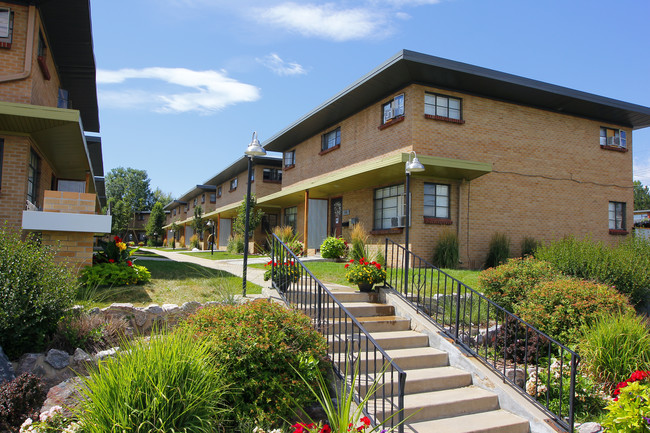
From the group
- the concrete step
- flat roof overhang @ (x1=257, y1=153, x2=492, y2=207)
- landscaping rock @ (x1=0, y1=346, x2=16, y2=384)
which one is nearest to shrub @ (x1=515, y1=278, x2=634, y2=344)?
the concrete step

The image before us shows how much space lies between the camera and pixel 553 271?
8438 millimetres

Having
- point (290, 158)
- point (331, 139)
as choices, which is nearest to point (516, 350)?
point (331, 139)

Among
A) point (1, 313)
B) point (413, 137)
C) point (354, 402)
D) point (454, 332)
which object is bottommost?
point (354, 402)

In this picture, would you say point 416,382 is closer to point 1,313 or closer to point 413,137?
point 1,313

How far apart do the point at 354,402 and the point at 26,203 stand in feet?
27.5

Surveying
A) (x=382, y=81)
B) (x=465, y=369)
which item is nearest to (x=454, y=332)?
(x=465, y=369)

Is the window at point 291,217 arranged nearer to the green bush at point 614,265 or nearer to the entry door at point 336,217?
the entry door at point 336,217

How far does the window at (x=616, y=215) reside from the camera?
54.3 ft

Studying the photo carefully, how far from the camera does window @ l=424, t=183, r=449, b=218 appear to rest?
43.4ft

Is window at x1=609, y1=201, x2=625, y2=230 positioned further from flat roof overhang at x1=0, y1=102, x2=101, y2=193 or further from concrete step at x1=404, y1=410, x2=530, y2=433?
flat roof overhang at x1=0, y1=102, x2=101, y2=193

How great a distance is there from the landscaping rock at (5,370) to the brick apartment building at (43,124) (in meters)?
2.18

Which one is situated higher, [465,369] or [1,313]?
[1,313]

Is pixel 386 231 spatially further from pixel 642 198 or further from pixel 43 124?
pixel 642 198

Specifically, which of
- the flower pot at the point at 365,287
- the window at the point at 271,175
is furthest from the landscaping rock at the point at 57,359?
the window at the point at 271,175
